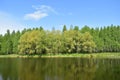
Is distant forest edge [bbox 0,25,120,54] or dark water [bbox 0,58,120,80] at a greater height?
distant forest edge [bbox 0,25,120,54]

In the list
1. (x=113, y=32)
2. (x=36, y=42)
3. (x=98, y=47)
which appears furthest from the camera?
(x=113, y=32)

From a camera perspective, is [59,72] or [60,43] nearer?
[59,72]

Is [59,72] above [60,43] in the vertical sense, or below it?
below

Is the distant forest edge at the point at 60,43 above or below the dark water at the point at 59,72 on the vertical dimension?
above

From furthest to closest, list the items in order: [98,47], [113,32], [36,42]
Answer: [113,32] → [98,47] → [36,42]

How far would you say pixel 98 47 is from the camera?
108312 millimetres

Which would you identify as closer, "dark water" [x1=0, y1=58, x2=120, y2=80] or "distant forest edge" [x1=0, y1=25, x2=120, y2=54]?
"dark water" [x1=0, y1=58, x2=120, y2=80]

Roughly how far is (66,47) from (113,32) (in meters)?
29.9

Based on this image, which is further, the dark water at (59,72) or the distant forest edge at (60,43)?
the distant forest edge at (60,43)

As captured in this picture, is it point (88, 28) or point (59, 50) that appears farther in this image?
point (88, 28)

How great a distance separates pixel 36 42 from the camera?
100875 millimetres

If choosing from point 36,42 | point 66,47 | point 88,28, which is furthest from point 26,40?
point 88,28

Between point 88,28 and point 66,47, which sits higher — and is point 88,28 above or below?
above

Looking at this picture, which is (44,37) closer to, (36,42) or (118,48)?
(36,42)
